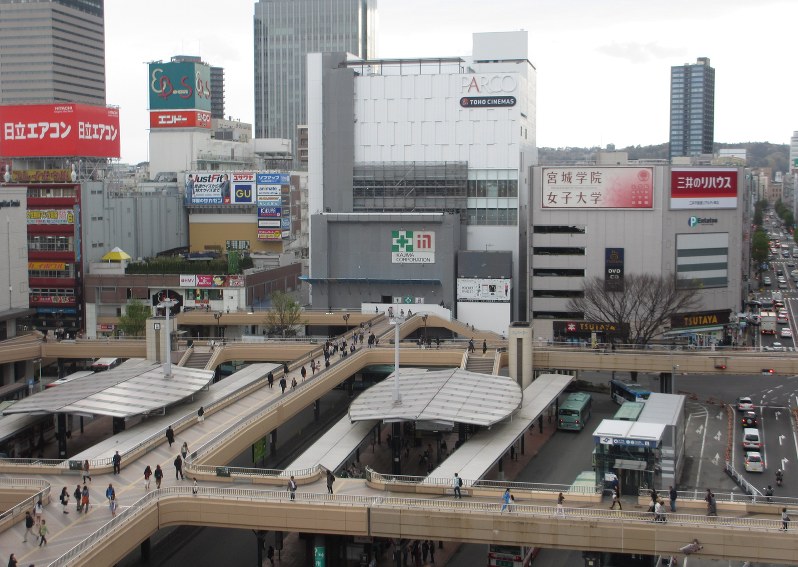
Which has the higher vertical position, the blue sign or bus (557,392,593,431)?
the blue sign

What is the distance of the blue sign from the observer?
11775cm

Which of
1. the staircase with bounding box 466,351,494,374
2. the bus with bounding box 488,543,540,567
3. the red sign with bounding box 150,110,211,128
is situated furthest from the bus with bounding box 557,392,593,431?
the red sign with bounding box 150,110,211,128

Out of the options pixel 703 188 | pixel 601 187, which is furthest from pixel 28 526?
pixel 703 188

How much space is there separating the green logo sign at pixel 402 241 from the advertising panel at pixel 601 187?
13489mm

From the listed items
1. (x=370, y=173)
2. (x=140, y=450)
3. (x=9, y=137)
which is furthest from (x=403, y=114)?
(x=140, y=450)

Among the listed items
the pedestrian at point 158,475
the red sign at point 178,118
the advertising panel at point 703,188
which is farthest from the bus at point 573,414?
the red sign at point 178,118

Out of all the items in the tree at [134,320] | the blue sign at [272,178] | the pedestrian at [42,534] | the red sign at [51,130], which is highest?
the red sign at [51,130]

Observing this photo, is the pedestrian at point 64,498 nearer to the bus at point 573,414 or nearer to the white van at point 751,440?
the bus at point 573,414

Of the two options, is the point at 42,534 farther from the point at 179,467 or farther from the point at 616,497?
the point at 616,497

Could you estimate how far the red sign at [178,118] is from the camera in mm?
130125

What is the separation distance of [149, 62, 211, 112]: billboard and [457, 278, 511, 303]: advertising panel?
2061 inches

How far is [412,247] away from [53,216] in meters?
33.9

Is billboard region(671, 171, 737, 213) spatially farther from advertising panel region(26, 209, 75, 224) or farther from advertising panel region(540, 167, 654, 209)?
advertising panel region(26, 209, 75, 224)

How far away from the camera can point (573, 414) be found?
61125 mm
